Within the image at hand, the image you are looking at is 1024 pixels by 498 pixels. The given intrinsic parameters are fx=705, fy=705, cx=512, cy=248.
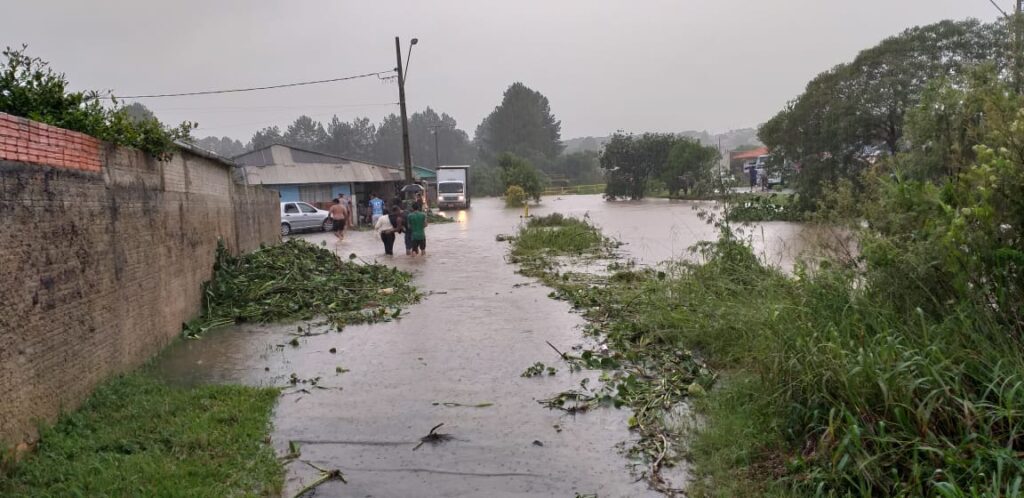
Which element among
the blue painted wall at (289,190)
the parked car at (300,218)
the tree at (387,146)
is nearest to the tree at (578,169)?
the tree at (387,146)

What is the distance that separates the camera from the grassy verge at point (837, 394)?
369cm

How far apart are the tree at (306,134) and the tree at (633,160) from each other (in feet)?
227

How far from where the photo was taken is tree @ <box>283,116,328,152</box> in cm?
12319

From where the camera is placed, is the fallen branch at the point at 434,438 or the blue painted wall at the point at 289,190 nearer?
the fallen branch at the point at 434,438

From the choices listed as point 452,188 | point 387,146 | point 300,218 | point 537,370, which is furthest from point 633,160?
point 387,146

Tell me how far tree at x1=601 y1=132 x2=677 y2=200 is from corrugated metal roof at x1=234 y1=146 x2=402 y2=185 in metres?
33.8

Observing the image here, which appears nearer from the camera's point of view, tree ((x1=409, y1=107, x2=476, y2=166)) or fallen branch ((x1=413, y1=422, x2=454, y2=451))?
fallen branch ((x1=413, y1=422, x2=454, y2=451))

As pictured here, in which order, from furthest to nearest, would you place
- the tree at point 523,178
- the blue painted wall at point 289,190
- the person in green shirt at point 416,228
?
the tree at point 523,178
the blue painted wall at point 289,190
the person in green shirt at point 416,228

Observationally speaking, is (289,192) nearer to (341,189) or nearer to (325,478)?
(341,189)

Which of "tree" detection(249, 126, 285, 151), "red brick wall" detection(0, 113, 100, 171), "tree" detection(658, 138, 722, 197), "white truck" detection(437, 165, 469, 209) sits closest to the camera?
"red brick wall" detection(0, 113, 100, 171)

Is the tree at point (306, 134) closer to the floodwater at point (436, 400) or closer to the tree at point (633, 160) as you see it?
the tree at point (633, 160)

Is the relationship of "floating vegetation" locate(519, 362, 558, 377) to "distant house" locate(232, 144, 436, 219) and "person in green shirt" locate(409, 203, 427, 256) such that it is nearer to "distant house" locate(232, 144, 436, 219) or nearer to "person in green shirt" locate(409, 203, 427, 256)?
"person in green shirt" locate(409, 203, 427, 256)

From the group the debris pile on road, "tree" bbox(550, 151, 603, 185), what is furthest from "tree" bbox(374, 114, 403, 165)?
the debris pile on road

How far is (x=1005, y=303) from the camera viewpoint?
466 centimetres
